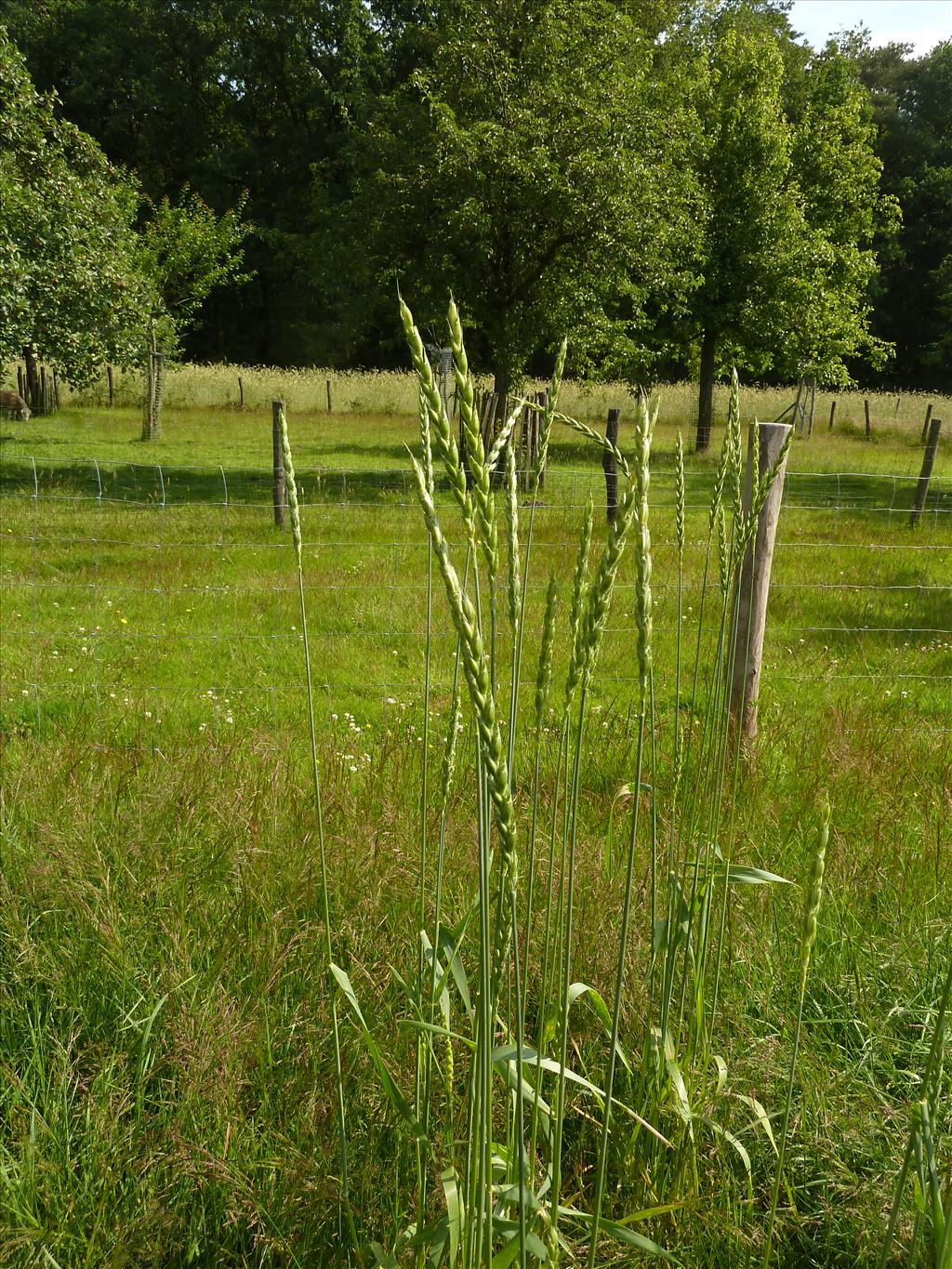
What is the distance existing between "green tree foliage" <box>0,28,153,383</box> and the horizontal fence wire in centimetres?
316

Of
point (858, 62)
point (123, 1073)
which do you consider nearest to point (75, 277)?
point (123, 1073)

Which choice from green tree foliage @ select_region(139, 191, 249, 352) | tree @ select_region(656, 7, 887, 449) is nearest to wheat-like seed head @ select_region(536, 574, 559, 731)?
tree @ select_region(656, 7, 887, 449)

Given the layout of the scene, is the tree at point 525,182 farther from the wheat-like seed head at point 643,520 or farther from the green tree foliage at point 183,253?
the wheat-like seed head at point 643,520

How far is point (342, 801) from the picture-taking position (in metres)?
3.01

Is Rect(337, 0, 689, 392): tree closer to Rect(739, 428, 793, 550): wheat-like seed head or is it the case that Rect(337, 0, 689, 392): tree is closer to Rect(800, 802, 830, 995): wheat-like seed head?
Rect(739, 428, 793, 550): wheat-like seed head

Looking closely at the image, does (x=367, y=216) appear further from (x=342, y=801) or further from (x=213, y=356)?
(x=213, y=356)

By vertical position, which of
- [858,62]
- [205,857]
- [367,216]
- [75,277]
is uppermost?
[858,62]

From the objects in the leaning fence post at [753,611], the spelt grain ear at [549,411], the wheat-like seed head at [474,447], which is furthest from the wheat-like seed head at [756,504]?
the leaning fence post at [753,611]

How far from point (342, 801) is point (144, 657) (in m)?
4.02

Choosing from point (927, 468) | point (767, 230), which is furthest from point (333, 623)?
point (767, 230)

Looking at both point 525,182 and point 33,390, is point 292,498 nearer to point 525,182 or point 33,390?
point 525,182

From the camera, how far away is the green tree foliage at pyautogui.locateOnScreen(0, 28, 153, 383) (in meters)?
13.2

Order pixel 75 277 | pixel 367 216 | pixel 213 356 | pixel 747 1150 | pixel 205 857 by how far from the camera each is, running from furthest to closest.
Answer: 1. pixel 213 356
2. pixel 367 216
3. pixel 75 277
4. pixel 205 857
5. pixel 747 1150

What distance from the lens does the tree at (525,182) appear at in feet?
52.2
